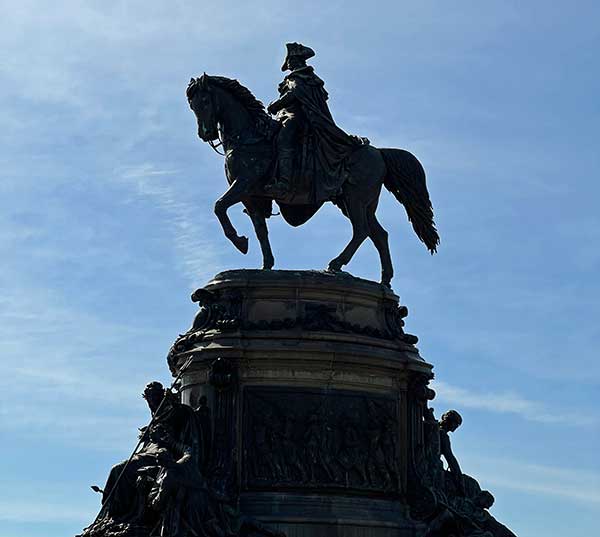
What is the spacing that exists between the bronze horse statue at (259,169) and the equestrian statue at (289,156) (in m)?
0.02

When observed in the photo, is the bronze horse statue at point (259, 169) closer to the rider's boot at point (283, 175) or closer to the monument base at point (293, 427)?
the rider's boot at point (283, 175)

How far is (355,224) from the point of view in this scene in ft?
116

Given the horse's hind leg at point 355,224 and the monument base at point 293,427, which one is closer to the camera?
the monument base at point 293,427

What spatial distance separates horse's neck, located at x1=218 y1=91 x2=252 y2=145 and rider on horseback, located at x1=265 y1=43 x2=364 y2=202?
68 centimetres

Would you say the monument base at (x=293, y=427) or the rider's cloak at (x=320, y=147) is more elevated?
the rider's cloak at (x=320, y=147)

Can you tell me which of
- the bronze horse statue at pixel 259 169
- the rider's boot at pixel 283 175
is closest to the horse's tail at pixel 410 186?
the bronze horse statue at pixel 259 169

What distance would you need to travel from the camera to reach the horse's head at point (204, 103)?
3500 cm

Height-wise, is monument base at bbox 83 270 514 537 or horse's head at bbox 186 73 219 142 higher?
horse's head at bbox 186 73 219 142

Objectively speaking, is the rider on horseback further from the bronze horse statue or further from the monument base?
the monument base

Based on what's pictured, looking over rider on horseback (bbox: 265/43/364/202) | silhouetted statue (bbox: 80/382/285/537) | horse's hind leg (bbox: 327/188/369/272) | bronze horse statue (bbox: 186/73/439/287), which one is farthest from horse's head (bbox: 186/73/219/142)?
silhouetted statue (bbox: 80/382/285/537)

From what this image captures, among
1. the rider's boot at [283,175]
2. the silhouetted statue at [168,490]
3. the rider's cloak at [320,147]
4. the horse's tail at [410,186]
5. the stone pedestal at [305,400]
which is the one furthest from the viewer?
the horse's tail at [410,186]

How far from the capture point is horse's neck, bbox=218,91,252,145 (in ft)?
115

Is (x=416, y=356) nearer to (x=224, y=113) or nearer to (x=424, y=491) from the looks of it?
(x=424, y=491)

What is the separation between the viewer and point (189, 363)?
1309 inches
